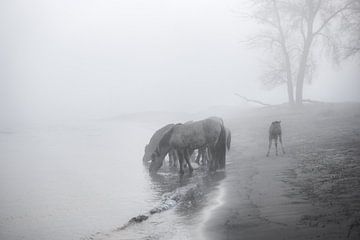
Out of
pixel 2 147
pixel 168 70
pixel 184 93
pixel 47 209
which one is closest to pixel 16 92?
pixel 168 70

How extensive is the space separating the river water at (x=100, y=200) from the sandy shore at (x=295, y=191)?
0.73 metres

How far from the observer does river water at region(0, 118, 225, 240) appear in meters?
10.2

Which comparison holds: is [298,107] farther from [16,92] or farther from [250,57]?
[16,92]

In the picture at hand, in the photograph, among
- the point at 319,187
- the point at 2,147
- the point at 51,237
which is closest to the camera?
the point at 51,237

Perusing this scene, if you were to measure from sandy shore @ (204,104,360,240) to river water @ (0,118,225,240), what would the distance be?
733 millimetres

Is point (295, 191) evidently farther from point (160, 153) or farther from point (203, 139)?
point (160, 153)

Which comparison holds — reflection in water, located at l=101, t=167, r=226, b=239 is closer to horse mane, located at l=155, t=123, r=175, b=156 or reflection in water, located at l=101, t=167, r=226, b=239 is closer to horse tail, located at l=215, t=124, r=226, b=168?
horse tail, located at l=215, t=124, r=226, b=168

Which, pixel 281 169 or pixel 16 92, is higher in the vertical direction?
pixel 16 92

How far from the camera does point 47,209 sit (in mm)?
12844

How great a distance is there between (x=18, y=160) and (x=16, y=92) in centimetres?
14738

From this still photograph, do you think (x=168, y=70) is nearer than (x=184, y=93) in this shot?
No

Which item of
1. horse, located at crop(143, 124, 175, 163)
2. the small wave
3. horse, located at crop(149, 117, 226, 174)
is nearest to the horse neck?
horse, located at crop(149, 117, 226, 174)

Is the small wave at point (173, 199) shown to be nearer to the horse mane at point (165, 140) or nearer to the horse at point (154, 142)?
the horse mane at point (165, 140)

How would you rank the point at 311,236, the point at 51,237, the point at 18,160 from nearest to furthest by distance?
the point at 311,236 < the point at 51,237 < the point at 18,160
